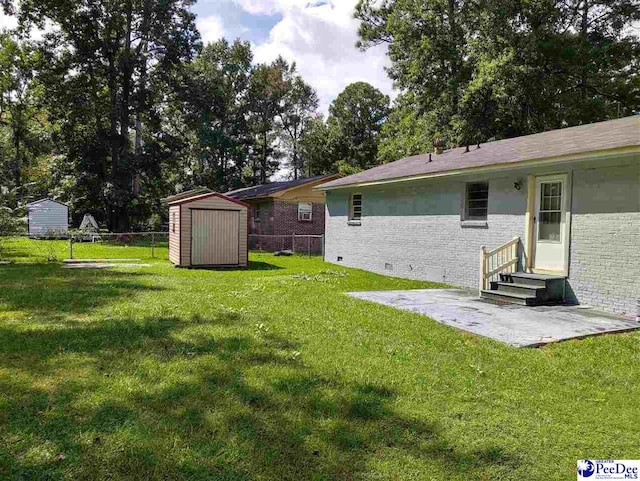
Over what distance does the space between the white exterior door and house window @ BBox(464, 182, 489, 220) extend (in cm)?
142

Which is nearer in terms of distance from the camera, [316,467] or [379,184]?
[316,467]

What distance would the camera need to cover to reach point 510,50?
733 inches

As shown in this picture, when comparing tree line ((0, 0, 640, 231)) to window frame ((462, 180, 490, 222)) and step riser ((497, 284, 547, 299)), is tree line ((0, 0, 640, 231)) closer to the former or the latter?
window frame ((462, 180, 490, 222))

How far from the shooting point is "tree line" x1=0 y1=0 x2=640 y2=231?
790 inches

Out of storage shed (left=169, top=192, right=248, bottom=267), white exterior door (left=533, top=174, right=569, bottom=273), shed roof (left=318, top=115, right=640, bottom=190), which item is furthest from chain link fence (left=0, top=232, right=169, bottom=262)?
white exterior door (left=533, top=174, right=569, bottom=273)

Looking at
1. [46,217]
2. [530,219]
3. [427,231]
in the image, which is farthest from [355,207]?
[46,217]

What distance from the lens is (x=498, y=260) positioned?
930 centimetres

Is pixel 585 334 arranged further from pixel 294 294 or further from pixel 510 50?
pixel 510 50

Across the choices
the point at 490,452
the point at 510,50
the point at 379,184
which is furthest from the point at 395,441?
the point at 510,50

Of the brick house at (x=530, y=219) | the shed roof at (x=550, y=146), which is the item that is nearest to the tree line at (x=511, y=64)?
the shed roof at (x=550, y=146)

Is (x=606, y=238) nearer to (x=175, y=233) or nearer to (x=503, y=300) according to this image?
(x=503, y=300)

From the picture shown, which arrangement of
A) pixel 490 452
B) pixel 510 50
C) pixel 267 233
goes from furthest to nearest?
1. pixel 267 233
2. pixel 510 50
3. pixel 490 452

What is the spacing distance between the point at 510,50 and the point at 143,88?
73.7 feet

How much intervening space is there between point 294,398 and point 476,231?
7.80 meters
